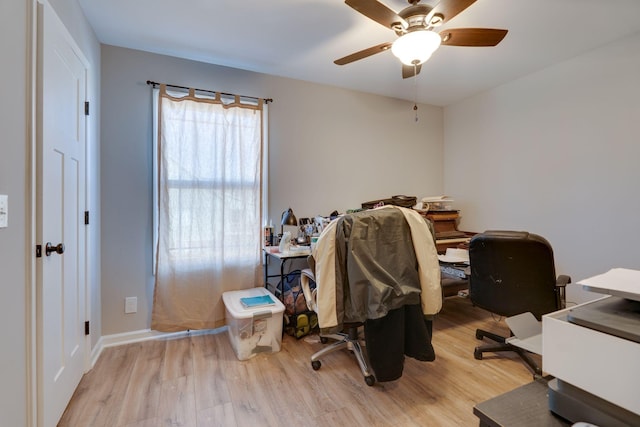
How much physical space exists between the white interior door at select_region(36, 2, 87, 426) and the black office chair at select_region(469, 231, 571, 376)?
2.43 meters

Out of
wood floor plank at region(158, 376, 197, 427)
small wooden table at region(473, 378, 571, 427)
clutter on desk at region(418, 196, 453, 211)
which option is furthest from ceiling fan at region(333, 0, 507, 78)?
wood floor plank at region(158, 376, 197, 427)

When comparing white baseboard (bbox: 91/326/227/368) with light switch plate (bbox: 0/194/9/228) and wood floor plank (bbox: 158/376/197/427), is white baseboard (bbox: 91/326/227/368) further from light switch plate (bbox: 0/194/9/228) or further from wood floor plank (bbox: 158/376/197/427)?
light switch plate (bbox: 0/194/9/228)

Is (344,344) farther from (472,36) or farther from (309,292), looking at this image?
(472,36)

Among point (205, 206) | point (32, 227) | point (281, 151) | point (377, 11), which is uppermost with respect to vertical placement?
point (377, 11)

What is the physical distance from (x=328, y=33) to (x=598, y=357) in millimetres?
2371

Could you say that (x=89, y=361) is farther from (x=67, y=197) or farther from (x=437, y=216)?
(x=437, y=216)

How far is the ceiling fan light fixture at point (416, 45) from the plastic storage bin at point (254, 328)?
1.98 m

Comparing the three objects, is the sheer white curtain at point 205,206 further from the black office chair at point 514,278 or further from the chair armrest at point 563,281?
the chair armrest at point 563,281

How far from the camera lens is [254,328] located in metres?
2.21

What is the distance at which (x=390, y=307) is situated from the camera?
1.60 m

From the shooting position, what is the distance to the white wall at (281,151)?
2.35 m

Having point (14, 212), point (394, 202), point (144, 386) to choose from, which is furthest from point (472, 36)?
point (144, 386)

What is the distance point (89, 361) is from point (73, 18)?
222 cm

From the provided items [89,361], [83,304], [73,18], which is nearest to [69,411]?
[89,361]
